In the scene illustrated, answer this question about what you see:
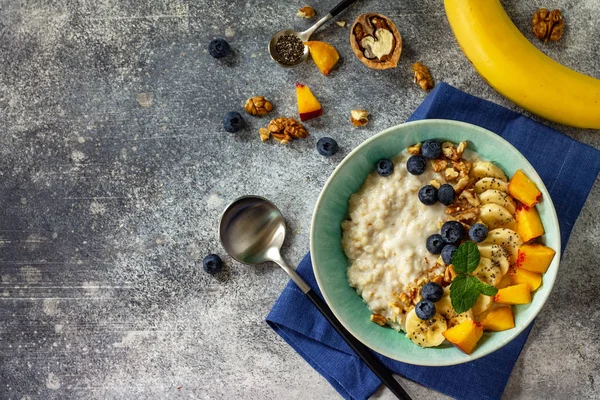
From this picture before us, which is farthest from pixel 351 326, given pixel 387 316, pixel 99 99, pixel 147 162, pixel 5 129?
pixel 5 129

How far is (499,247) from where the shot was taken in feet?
5.77

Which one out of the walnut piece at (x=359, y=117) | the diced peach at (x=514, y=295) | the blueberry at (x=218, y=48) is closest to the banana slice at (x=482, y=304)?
the diced peach at (x=514, y=295)

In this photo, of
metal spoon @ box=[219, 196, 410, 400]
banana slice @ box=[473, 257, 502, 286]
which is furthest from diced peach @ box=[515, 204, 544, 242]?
metal spoon @ box=[219, 196, 410, 400]

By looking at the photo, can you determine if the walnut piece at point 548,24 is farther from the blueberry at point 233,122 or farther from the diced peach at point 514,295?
the blueberry at point 233,122

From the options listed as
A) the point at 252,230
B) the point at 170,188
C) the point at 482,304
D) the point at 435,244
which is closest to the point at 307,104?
the point at 252,230

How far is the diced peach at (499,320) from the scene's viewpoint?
5.83 feet

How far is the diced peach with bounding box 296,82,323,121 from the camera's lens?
2.15 meters

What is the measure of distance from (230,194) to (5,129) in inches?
37.5

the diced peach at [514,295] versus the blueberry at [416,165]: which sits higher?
the blueberry at [416,165]

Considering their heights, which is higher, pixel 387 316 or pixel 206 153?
pixel 206 153

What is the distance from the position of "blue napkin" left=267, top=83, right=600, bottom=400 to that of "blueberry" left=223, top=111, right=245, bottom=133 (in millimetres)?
557

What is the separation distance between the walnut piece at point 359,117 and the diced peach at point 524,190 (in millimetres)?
597

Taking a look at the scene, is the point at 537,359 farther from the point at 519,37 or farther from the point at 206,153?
the point at 206,153

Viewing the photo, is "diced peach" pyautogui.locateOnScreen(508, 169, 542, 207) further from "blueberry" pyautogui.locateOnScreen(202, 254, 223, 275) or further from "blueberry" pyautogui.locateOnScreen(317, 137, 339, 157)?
→ "blueberry" pyautogui.locateOnScreen(202, 254, 223, 275)
